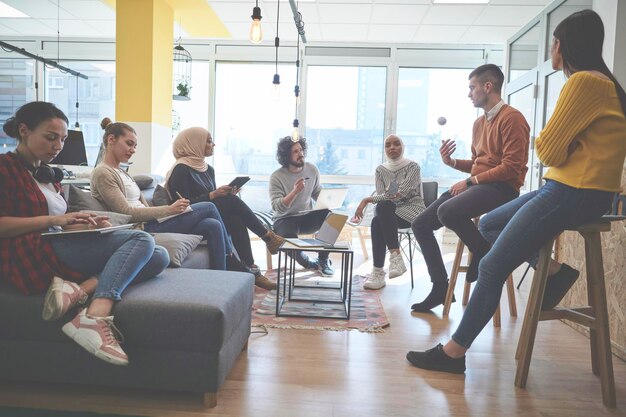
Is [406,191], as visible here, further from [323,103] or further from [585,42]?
[323,103]

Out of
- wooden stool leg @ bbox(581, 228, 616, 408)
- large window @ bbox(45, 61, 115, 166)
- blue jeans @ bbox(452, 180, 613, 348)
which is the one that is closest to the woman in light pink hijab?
blue jeans @ bbox(452, 180, 613, 348)

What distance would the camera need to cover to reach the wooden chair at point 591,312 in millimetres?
1825

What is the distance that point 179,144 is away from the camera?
3479mm

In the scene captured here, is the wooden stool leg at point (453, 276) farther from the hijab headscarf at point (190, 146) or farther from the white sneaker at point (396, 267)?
the hijab headscarf at point (190, 146)


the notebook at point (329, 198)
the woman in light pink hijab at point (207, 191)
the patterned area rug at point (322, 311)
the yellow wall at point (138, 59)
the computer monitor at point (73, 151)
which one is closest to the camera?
the patterned area rug at point (322, 311)

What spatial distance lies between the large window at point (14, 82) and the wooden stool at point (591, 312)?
7893 millimetres

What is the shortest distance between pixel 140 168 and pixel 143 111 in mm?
635

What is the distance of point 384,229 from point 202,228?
4.66 feet

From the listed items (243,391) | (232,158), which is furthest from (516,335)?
(232,158)

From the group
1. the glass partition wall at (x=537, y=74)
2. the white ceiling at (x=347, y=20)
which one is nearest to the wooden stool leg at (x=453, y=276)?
the glass partition wall at (x=537, y=74)

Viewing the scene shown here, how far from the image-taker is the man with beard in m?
3.98

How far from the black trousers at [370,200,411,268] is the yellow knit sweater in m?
2.00

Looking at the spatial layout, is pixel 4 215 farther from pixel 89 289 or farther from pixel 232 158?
pixel 232 158

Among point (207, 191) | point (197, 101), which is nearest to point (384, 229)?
point (207, 191)
